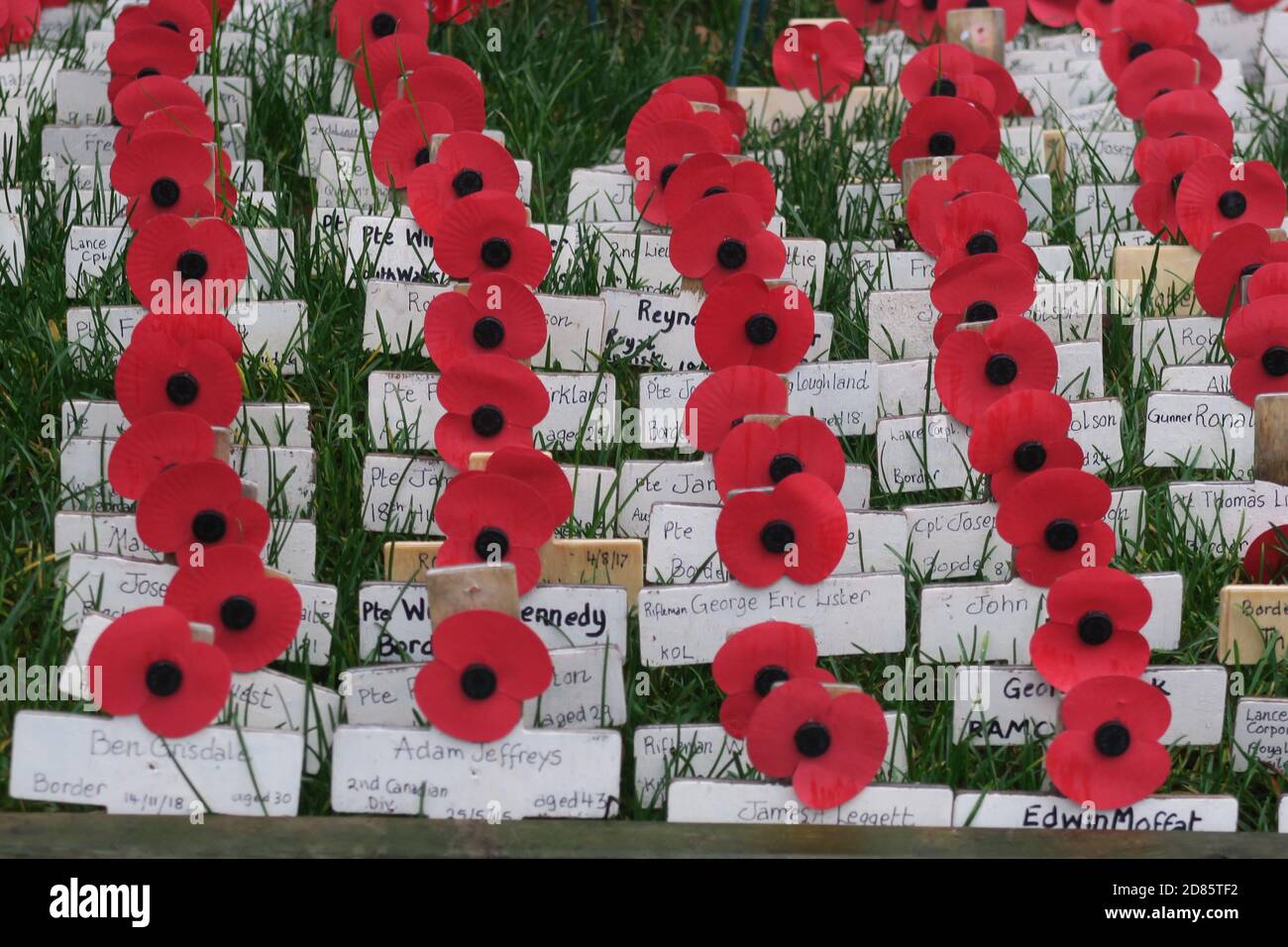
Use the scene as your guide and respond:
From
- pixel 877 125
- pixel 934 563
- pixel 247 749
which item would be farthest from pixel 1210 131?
pixel 247 749

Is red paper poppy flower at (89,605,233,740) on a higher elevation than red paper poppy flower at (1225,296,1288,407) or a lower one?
lower

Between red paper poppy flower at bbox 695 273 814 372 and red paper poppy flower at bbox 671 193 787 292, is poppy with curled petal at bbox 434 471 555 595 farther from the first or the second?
red paper poppy flower at bbox 671 193 787 292

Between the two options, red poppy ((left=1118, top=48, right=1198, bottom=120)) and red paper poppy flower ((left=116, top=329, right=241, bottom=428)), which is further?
red poppy ((left=1118, top=48, right=1198, bottom=120))

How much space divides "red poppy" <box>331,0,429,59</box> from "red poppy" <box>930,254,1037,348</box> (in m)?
0.96

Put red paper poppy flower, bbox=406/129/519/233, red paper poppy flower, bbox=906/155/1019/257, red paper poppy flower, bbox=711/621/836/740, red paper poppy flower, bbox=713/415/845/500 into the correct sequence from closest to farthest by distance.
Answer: red paper poppy flower, bbox=711/621/836/740, red paper poppy flower, bbox=713/415/845/500, red paper poppy flower, bbox=406/129/519/233, red paper poppy flower, bbox=906/155/1019/257

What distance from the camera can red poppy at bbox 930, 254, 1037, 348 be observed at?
2.06m

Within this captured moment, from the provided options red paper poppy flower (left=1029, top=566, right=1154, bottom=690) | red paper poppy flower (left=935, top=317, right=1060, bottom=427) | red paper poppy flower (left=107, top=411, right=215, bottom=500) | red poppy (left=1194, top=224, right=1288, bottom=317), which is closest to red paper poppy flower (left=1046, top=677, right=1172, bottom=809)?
red paper poppy flower (left=1029, top=566, right=1154, bottom=690)

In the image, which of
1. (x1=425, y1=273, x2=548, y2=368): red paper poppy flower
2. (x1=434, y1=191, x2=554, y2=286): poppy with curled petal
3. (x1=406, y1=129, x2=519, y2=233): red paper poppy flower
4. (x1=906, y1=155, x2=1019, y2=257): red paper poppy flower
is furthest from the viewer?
(x1=906, y1=155, x2=1019, y2=257): red paper poppy flower

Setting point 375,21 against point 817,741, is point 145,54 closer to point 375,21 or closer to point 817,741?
point 375,21

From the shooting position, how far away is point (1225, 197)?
7.55 feet

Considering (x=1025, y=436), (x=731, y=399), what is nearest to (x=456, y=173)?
(x=731, y=399)

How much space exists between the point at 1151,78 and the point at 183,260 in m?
1.52

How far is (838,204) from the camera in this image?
2.49 metres
